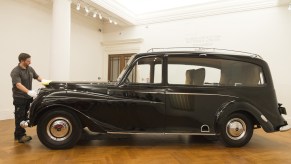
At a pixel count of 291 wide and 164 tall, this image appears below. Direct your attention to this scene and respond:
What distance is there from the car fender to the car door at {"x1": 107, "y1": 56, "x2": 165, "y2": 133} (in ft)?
3.32

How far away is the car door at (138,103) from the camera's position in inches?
149

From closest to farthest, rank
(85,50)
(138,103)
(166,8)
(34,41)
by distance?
(138,103) → (34,41) → (166,8) → (85,50)

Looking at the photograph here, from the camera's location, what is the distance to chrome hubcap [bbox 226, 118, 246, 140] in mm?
3979

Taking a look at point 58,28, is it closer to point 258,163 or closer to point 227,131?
point 227,131

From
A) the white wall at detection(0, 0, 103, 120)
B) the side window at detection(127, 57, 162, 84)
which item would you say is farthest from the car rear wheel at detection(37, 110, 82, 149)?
the white wall at detection(0, 0, 103, 120)

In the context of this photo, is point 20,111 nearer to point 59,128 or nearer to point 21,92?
point 21,92

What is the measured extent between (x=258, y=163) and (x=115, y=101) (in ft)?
7.65

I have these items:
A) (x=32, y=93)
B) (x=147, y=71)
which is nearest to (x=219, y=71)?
(x=147, y=71)

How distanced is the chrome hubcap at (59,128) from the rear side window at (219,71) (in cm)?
205

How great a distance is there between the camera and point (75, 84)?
3861 millimetres

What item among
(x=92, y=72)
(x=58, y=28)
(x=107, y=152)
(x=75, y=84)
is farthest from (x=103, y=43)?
(x=107, y=152)

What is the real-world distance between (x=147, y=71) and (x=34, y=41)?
4.99m

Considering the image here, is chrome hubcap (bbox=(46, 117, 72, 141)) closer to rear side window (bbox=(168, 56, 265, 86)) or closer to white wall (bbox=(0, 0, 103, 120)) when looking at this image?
rear side window (bbox=(168, 56, 265, 86))

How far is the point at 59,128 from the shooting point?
11.8 feet
